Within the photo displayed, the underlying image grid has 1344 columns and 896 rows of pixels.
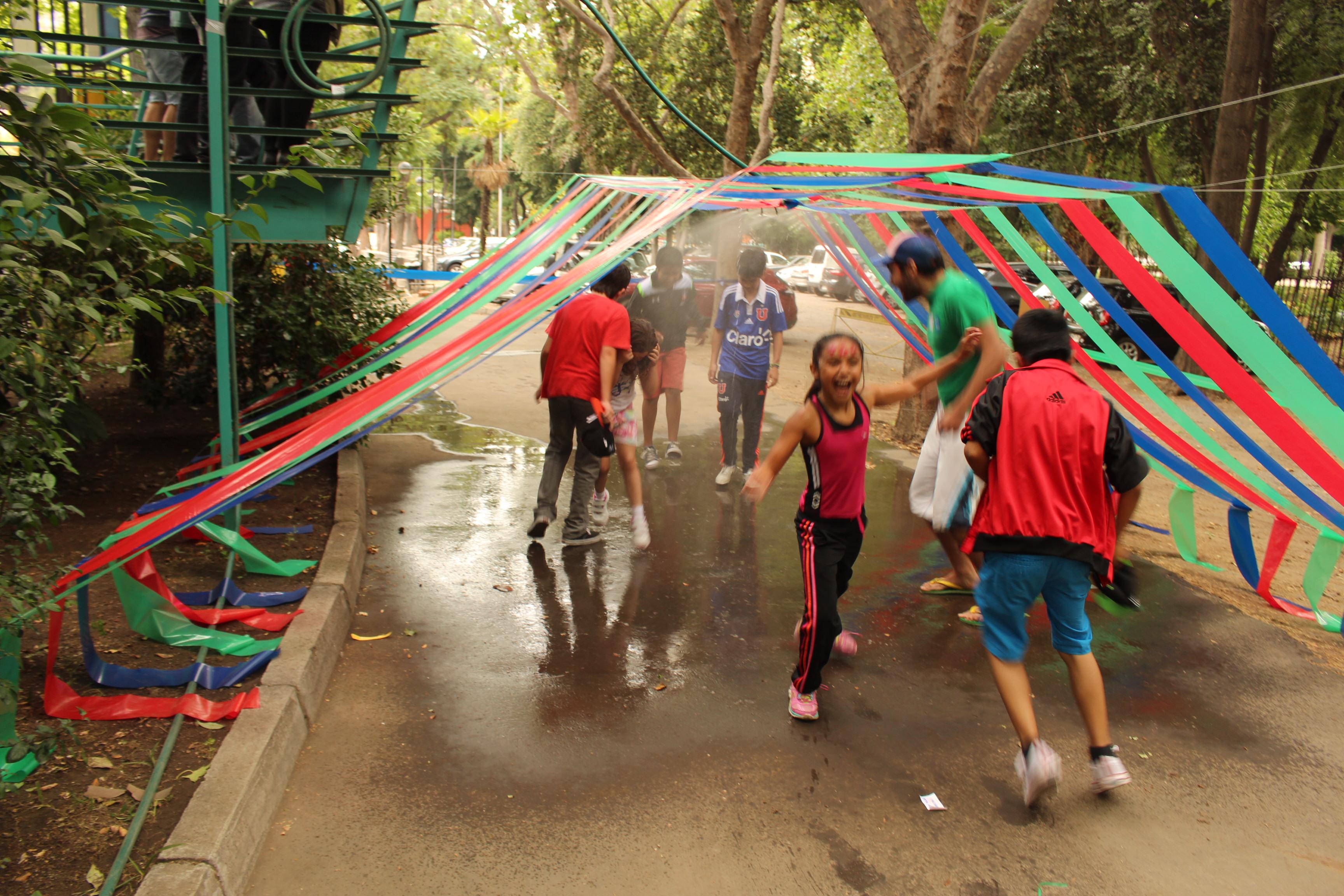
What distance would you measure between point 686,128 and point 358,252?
1204 cm

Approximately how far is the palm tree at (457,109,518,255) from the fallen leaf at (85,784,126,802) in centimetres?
2871

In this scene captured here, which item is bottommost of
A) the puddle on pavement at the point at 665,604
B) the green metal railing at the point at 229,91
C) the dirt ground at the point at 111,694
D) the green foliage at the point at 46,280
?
the puddle on pavement at the point at 665,604

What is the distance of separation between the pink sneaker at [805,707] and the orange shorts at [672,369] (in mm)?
4193

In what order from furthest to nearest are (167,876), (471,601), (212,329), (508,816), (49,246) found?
(212,329), (471,601), (49,246), (508,816), (167,876)

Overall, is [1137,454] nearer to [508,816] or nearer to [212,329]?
[508,816]

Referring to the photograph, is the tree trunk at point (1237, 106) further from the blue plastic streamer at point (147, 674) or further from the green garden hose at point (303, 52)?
the blue plastic streamer at point (147, 674)

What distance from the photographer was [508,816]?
10.5ft

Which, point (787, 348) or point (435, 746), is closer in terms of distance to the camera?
point (435, 746)

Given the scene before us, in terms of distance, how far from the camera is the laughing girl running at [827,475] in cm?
369

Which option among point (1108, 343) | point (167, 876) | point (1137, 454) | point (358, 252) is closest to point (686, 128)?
point (358, 252)

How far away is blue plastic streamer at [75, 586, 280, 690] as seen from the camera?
3.59 metres

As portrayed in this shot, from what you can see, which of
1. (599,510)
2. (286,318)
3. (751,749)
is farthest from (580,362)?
(751,749)

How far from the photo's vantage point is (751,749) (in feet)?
12.1

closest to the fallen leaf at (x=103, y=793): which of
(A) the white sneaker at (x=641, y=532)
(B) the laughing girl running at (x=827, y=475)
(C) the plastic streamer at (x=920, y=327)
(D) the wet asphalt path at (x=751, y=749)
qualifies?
(C) the plastic streamer at (x=920, y=327)
